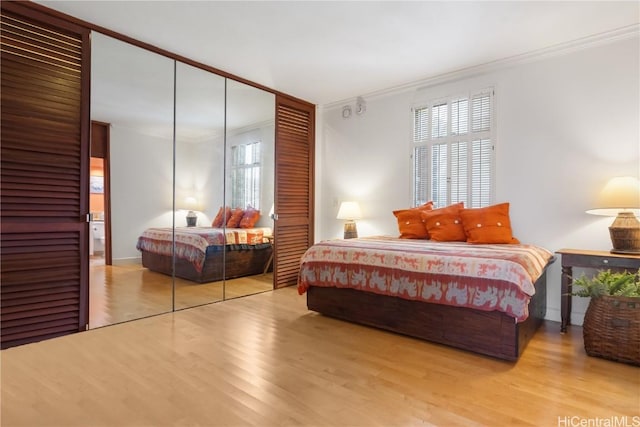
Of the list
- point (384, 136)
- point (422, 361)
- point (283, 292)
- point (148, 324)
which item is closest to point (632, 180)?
point (422, 361)

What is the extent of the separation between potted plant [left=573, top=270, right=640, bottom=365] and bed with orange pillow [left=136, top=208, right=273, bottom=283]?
10.3 ft

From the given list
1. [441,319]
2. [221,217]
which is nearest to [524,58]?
[441,319]

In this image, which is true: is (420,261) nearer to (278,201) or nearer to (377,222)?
(377,222)

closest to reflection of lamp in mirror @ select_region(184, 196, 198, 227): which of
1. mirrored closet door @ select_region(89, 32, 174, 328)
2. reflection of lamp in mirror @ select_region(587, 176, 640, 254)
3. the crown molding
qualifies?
mirrored closet door @ select_region(89, 32, 174, 328)

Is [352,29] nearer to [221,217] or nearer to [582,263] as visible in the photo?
[221,217]

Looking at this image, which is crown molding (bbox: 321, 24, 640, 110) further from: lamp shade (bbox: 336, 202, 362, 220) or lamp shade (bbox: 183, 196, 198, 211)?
lamp shade (bbox: 183, 196, 198, 211)

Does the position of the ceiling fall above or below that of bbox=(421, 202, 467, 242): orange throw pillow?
above

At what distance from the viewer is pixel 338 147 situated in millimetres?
4844

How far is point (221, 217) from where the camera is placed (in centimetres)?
378

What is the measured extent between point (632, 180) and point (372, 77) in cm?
253

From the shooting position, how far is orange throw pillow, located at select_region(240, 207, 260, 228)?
13.3ft

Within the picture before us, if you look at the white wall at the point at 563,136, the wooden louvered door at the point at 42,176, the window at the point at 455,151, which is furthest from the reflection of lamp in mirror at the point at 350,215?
the wooden louvered door at the point at 42,176

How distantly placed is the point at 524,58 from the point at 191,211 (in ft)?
11.7

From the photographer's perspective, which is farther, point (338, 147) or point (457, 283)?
point (338, 147)
